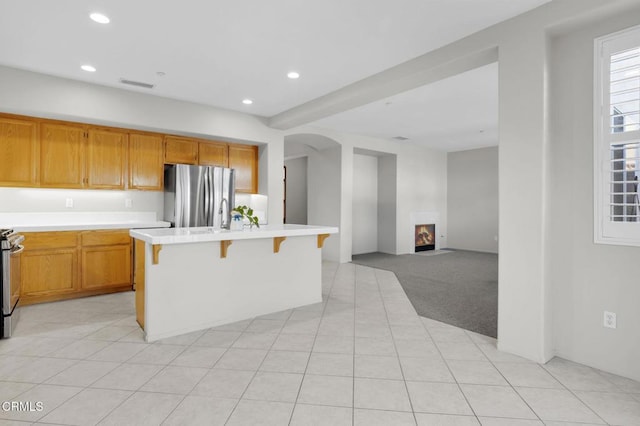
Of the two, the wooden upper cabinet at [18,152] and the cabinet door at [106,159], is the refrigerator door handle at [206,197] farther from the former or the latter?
the wooden upper cabinet at [18,152]

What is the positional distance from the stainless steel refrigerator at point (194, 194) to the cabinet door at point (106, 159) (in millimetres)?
618

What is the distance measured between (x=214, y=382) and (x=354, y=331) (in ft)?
4.63

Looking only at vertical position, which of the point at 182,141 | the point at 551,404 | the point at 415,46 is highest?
the point at 415,46

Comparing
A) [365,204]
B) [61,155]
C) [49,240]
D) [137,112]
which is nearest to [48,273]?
[49,240]

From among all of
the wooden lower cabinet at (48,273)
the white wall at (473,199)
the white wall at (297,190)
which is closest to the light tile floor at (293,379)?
the wooden lower cabinet at (48,273)

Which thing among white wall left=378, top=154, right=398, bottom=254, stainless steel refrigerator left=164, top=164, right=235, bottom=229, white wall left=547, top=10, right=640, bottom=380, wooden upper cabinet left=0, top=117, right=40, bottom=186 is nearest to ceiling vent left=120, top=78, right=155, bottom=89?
stainless steel refrigerator left=164, top=164, right=235, bottom=229

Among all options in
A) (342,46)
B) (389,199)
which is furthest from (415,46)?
(389,199)

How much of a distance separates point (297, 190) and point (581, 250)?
280 inches

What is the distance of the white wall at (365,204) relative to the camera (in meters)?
8.34

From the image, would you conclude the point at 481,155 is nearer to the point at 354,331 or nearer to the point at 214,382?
the point at 354,331

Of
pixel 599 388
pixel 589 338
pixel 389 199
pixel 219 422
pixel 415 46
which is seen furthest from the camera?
pixel 389 199

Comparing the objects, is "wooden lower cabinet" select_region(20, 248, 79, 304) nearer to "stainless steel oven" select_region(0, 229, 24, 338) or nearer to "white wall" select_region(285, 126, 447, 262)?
"stainless steel oven" select_region(0, 229, 24, 338)

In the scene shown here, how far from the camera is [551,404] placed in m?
2.06

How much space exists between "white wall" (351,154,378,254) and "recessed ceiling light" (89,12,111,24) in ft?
19.8
